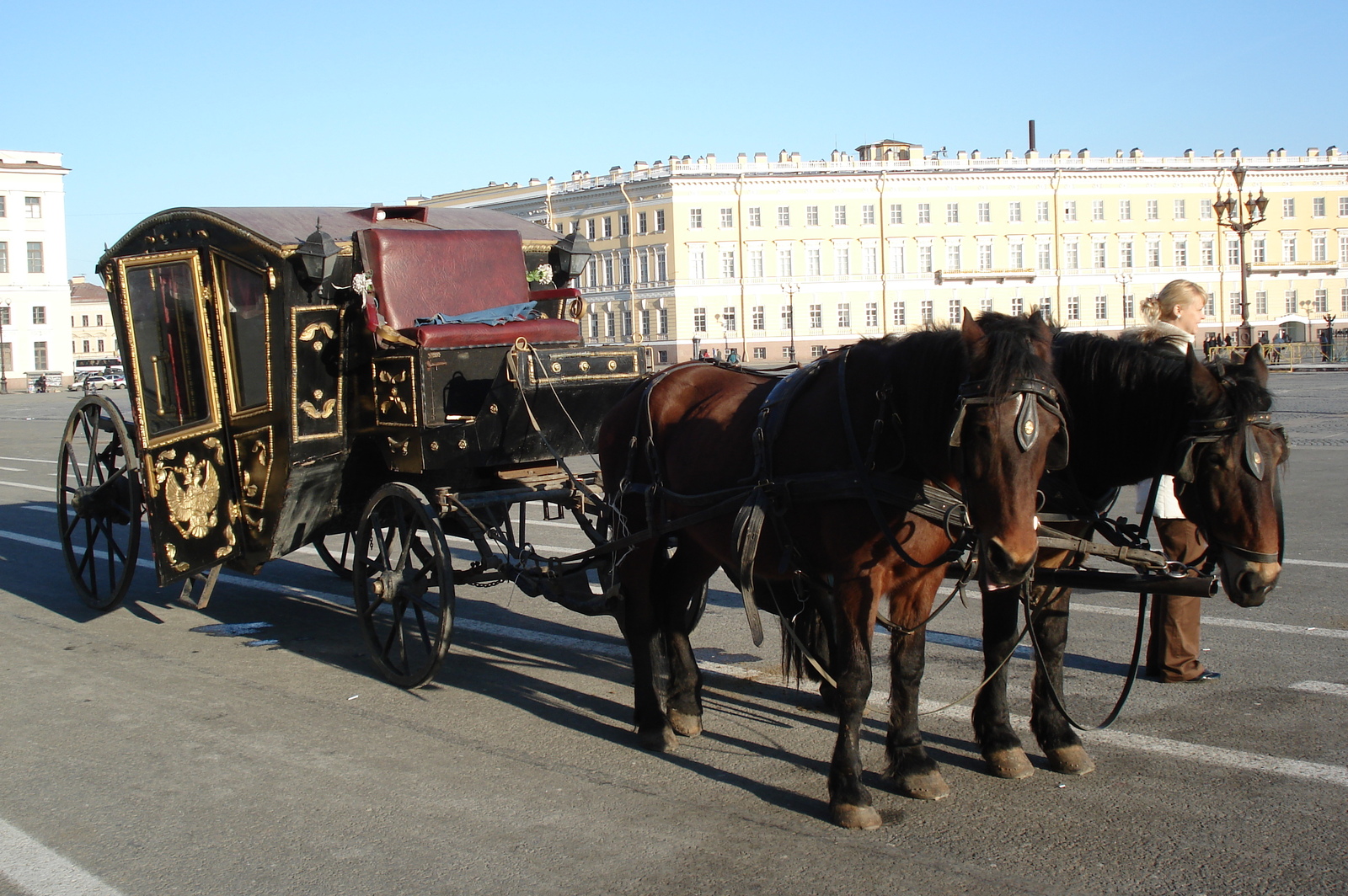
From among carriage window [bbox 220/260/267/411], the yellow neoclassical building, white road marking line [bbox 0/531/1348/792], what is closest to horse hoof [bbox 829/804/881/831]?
white road marking line [bbox 0/531/1348/792]

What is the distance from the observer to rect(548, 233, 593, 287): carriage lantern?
25.9 ft

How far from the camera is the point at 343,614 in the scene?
27.3ft

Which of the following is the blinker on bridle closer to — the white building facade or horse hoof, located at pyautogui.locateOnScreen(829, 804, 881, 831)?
horse hoof, located at pyautogui.locateOnScreen(829, 804, 881, 831)

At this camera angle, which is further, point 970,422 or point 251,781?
point 251,781

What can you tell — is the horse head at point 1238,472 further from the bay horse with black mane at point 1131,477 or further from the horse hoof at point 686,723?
the horse hoof at point 686,723

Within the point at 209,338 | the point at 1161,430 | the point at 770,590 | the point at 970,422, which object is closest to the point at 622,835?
the point at 770,590

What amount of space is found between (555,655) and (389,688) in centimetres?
104

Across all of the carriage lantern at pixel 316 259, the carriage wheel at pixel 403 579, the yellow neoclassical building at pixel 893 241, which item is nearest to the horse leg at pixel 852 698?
the carriage wheel at pixel 403 579

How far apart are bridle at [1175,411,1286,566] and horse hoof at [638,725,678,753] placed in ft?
8.00

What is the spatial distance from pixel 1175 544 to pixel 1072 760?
1.47 meters

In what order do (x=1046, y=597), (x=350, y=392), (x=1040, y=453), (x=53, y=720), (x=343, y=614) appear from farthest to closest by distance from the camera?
1. (x=343, y=614)
2. (x=350, y=392)
3. (x=53, y=720)
4. (x=1046, y=597)
5. (x=1040, y=453)

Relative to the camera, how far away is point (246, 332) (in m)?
6.98

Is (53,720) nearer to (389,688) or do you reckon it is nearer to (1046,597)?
(389,688)

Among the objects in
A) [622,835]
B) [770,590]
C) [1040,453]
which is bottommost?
[622,835]
